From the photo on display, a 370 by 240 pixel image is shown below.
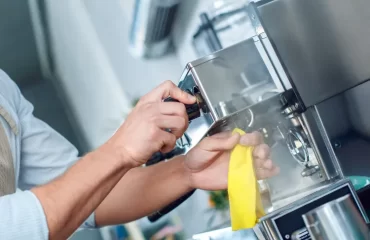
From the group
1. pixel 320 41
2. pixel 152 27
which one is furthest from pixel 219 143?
pixel 152 27

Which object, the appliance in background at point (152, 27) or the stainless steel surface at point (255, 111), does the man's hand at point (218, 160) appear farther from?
the appliance in background at point (152, 27)

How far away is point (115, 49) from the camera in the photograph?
205cm

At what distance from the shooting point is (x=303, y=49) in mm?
626

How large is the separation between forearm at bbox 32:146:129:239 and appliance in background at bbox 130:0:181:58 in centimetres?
96

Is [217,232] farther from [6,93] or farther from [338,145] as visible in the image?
[6,93]

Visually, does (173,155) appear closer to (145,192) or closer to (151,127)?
(145,192)

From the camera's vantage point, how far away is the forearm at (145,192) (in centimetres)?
88

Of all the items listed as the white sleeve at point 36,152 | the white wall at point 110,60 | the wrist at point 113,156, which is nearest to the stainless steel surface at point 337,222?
the wrist at point 113,156

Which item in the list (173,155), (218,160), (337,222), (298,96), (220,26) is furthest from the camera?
(220,26)

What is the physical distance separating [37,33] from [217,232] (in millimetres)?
2461

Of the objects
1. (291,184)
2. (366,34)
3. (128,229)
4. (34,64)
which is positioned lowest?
(128,229)

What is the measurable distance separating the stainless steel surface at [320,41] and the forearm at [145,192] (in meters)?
0.33

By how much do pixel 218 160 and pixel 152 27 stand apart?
996 mm

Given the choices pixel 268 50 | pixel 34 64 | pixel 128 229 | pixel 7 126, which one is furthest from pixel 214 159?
pixel 34 64
